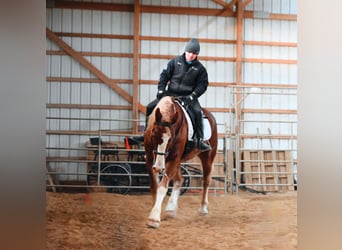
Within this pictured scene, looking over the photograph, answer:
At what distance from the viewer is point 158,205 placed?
2.81 metres

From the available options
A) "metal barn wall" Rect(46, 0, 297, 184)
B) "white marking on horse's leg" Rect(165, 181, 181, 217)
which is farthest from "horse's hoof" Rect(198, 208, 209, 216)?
"metal barn wall" Rect(46, 0, 297, 184)

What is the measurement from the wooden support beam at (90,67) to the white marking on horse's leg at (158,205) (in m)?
0.50

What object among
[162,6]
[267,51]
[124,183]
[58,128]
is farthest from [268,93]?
[58,128]

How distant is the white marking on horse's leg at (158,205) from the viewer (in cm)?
280

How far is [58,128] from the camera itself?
2.78 m

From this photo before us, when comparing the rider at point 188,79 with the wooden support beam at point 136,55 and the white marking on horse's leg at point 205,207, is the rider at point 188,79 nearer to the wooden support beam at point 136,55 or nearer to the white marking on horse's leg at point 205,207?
the wooden support beam at point 136,55

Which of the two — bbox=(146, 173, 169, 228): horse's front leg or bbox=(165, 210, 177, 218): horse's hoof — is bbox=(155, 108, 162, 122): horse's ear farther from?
bbox=(165, 210, 177, 218): horse's hoof

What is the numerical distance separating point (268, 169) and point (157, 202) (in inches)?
28.3

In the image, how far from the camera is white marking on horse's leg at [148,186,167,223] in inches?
110

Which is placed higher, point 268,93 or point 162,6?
point 162,6

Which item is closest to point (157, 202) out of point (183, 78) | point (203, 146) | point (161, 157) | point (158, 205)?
point (158, 205)
